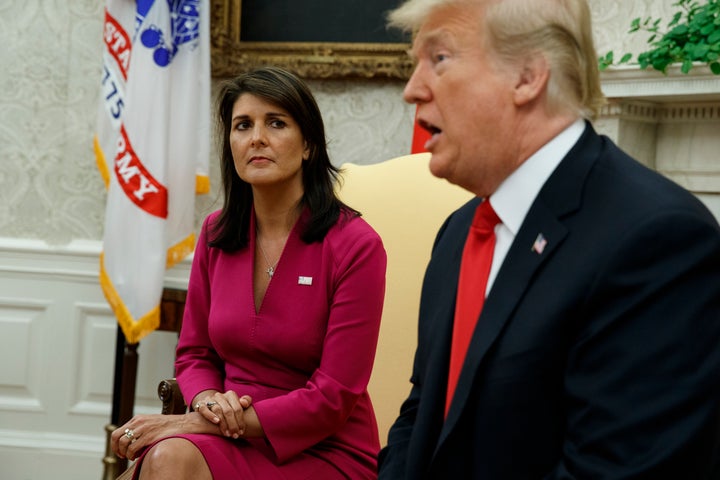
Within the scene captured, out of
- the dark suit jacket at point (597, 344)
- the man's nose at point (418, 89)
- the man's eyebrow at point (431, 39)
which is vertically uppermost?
the man's eyebrow at point (431, 39)

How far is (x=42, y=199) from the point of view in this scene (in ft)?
15.5

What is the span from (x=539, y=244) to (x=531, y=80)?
9.2 inches

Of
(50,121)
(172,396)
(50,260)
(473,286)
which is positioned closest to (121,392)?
(50,260)

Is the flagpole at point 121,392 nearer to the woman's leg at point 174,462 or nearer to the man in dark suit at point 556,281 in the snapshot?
the woman's leg at point 174,462

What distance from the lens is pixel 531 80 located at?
4.36 ft

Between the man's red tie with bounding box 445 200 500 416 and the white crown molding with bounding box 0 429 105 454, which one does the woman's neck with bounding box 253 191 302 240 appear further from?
the white crown molding with bounding box 0 429 105 454

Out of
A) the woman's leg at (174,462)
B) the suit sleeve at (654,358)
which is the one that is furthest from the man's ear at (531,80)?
the woman's leg at (174,462)

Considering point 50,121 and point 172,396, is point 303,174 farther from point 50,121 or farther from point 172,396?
point 50,121

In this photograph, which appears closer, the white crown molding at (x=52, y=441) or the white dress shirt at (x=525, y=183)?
the white dress shirt at (x=525, y=183)

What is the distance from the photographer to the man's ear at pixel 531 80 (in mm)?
1318

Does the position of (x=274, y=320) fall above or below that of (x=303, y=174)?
below

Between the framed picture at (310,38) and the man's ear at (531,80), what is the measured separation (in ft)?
10.2

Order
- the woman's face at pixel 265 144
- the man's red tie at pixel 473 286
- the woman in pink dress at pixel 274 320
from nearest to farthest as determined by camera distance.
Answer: the man's red tie at pixel 473 286 → the woman in pink dress at pixel 274 320 → the woman's face at pixel 265 144

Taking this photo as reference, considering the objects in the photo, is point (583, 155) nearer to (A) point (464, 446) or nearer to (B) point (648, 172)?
(B) point (648, 172)
